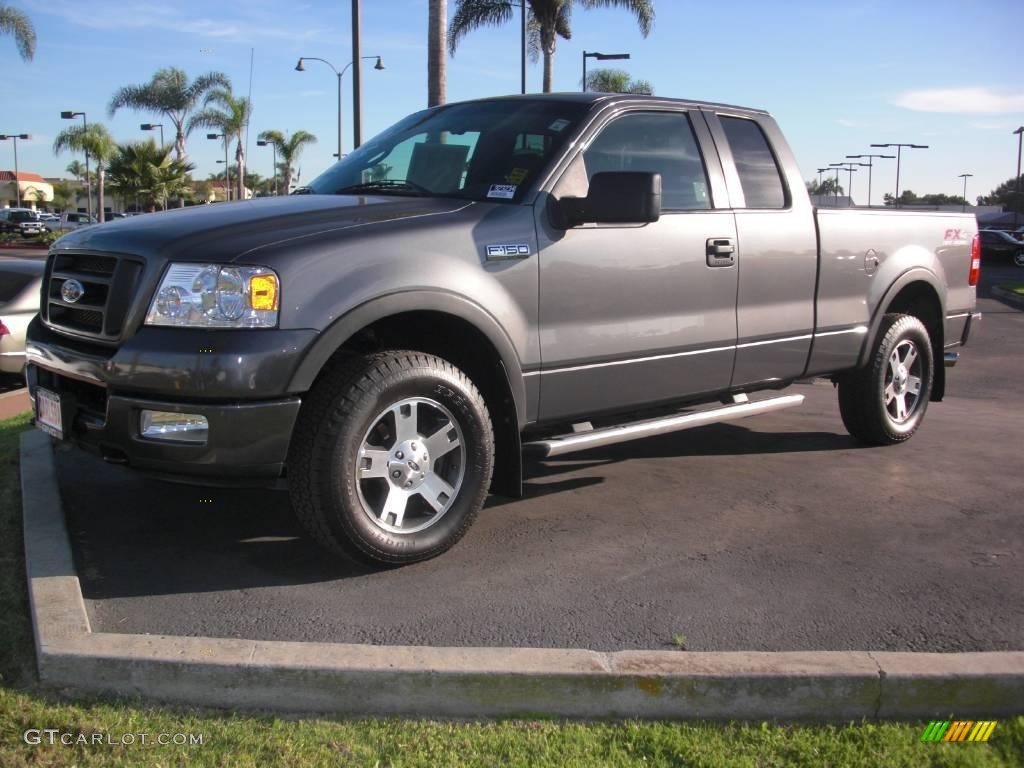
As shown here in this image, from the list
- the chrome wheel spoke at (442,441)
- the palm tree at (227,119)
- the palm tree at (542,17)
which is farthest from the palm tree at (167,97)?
the chrome wheel spoke at (442,441)

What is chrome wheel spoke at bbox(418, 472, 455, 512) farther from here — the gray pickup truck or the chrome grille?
the chrome grille

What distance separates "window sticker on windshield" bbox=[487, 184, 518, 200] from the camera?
4355 mm

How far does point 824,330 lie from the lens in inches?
223

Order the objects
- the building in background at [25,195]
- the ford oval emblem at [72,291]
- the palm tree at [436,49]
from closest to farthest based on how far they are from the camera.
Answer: the ford oval emblem at [72,291] < the palm tree at [436,49] < the building in background at [25,195]

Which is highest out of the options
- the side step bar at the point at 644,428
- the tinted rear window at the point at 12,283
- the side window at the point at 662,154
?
the side window at the point at 662,154

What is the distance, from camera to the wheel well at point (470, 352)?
4.11 m

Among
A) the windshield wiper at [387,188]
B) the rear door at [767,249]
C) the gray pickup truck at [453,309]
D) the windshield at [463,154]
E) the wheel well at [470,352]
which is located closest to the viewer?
the gray pickup truck at [453,309]

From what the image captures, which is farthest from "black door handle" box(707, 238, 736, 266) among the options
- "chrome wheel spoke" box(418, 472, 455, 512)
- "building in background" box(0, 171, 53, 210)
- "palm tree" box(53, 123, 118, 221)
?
"building in background" box(0, 171, 53, 210)

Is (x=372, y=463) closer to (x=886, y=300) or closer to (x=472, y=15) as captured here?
(x=886, y=300)

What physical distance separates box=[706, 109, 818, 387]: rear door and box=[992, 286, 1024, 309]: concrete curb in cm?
1663

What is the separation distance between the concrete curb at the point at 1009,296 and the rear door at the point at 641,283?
1736 centimetres

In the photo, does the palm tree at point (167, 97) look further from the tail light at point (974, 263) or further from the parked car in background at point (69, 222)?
the tail light at point (974, 263)

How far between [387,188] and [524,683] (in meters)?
2.67

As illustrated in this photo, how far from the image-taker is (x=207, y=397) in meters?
3.48
